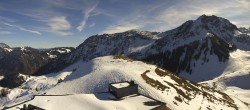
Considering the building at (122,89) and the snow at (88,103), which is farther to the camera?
the building at (122,89)

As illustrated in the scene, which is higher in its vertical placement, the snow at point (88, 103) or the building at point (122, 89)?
the building at point (122, 89)

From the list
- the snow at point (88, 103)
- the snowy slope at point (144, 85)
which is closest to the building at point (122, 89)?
the snow at point (88, 103)

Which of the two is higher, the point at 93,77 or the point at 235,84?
the point at 93,77

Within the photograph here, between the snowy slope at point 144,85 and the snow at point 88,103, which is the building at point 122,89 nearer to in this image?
the snow at point 88,103

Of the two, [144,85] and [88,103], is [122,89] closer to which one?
[88,103]

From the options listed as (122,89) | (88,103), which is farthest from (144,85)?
(88,103)

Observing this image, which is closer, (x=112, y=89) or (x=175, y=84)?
(x=112, y=89)

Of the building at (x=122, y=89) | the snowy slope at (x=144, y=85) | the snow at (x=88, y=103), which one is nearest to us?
Answer: the snow at (x=88, y=103)

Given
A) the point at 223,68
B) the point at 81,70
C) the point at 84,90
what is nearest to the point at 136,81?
the point at 84,90

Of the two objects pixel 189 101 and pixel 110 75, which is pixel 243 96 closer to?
pixel 189 101
